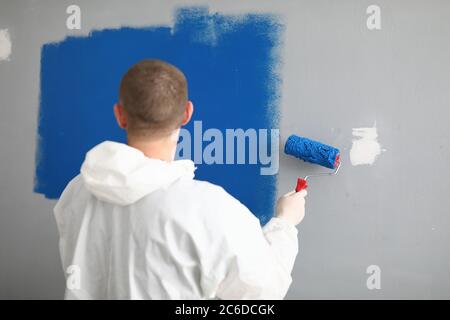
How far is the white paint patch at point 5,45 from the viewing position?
1.63m

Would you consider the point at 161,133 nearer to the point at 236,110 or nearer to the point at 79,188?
the point at 79,188

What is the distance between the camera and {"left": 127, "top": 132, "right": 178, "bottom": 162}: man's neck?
1005 mm

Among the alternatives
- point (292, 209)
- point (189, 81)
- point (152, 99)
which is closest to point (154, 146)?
point (152, 99)

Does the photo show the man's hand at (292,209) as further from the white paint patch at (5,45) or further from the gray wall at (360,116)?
the white paint patch at (5,45)

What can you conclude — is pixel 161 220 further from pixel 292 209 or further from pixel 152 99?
pixel 292 209

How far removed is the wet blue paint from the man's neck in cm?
58

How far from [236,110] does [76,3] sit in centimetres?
67

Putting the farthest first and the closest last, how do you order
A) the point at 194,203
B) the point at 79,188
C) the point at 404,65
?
the point at 404,65 < the point at 79,188 < the point at 194,203

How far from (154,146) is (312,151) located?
2.15 feet

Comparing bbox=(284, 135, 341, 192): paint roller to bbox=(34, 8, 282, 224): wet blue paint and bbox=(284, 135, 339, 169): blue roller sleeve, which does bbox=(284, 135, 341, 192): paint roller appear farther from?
bbox=(34, 8, 282, 224): wet blue paint

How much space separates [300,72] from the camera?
158 cm

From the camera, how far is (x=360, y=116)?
1572 mm

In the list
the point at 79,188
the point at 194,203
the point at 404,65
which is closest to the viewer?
the point at 194,203
